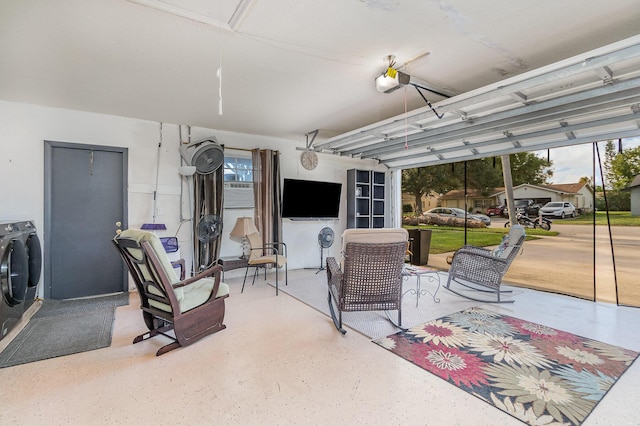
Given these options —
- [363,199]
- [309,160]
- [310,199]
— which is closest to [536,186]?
[363,199]

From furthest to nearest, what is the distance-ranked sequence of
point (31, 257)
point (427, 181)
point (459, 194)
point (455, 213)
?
point (427, 181) < point (455, 213) < point (459, 194) < point (31, 257)

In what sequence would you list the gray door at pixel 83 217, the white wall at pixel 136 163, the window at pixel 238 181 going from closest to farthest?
the white wall at pixel 136 163, the gray door at pixel 83 217, the window at pixel 238 181

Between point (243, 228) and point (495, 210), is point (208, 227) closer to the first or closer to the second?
point (243, 228)

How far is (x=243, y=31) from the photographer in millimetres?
2248

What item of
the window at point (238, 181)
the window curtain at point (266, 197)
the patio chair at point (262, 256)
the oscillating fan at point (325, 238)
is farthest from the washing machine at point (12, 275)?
the oscillating fan at point (325, 238)

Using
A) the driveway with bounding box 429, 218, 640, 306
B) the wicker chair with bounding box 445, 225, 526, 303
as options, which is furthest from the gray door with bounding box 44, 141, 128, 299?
the driveway with bounding box 429, 218, 640, 306

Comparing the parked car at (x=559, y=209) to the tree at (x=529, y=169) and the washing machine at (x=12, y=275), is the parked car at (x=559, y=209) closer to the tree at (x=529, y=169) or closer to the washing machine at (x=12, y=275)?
the tree at (x=529, y=169)

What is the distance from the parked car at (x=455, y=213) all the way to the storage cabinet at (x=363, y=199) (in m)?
1.36

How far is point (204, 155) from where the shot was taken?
4.49m

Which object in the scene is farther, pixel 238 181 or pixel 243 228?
pixel 238 181

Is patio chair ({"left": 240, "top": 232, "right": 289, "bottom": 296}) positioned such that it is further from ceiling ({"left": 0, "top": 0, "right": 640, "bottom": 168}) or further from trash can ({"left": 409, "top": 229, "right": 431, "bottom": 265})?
trash can ({"left": 409, "top": 229, "right": 431, "bottom": 265})

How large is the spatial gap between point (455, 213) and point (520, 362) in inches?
176

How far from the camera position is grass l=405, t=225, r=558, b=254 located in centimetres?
555

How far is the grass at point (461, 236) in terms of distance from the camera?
18.2 feet
